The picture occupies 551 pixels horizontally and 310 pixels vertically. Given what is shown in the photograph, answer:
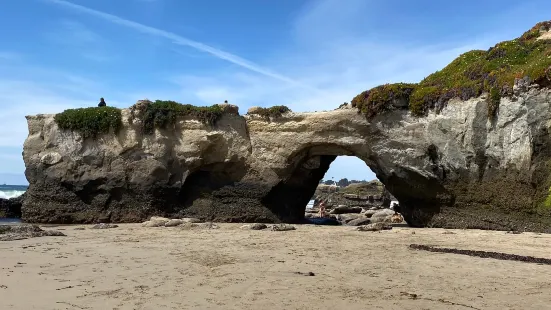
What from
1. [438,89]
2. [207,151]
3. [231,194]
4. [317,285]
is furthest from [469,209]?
[317,285]

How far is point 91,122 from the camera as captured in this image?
1978 cm

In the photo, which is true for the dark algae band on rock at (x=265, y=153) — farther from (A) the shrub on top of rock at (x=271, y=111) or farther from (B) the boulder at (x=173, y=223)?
(B) the boulder at (x=173, y=223)

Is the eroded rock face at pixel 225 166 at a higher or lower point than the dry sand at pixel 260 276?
higher

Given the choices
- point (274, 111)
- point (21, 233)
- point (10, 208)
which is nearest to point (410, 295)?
point (21, 233)

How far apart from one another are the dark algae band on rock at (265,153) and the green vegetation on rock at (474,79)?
0.05 metres

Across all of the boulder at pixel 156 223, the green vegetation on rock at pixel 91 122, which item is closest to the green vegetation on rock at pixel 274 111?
the green vegetation on rock at pixel 91 122

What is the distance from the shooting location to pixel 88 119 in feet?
65.0

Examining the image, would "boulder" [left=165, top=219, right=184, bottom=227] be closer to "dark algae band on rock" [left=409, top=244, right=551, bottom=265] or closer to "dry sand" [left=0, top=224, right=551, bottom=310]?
"dry sand" [left=0, top=224, right=551, bottom=310]

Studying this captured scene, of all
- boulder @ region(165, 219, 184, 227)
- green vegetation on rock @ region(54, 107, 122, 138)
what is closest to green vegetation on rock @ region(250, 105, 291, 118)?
green vegetation on rock @ region(54, 107, 122, 138)

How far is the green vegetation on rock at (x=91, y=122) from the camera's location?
19750 mm

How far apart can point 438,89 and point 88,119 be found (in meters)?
14.3

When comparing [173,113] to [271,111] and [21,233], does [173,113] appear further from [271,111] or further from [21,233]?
[21,233]

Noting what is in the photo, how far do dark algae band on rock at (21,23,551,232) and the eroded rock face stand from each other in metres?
0.04

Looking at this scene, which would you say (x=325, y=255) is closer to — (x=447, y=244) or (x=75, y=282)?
(x=447, y=244)
